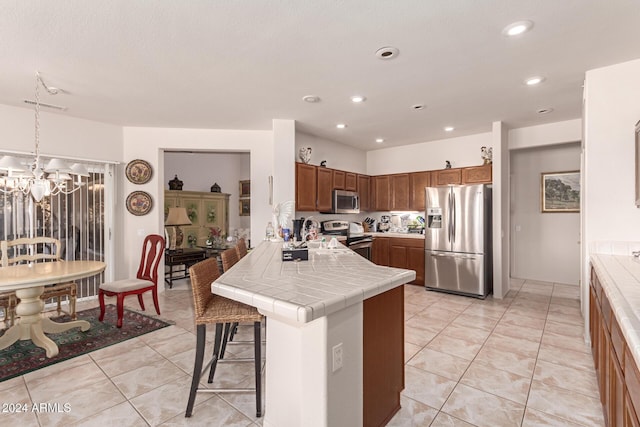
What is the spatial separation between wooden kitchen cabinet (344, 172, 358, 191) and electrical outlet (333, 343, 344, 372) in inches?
176

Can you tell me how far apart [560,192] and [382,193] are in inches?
116

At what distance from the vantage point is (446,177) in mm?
5348

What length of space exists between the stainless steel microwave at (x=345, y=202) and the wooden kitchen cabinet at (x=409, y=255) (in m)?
0.91

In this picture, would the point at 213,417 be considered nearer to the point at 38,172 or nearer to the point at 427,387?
the point at 427,387

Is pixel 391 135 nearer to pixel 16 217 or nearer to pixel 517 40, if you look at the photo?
pixel 517 40

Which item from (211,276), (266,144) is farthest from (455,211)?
(211,276)

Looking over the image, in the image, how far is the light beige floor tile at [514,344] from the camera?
2.81 meters

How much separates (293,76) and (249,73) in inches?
16.2

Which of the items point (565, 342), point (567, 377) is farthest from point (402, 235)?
point (567, 377)

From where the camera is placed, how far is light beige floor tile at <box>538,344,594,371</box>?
2.56 meters

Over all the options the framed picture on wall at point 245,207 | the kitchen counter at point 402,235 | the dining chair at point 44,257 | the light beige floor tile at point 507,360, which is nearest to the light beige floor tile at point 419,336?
the light beige floor tile at point 507,360

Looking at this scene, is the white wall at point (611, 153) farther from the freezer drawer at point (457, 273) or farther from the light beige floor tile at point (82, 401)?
the light beige floor tile at point (82, 401)

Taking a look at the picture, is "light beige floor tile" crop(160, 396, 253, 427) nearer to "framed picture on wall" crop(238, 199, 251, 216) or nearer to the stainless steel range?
the stainless steel range

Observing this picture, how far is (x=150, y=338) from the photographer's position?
3133 mm
